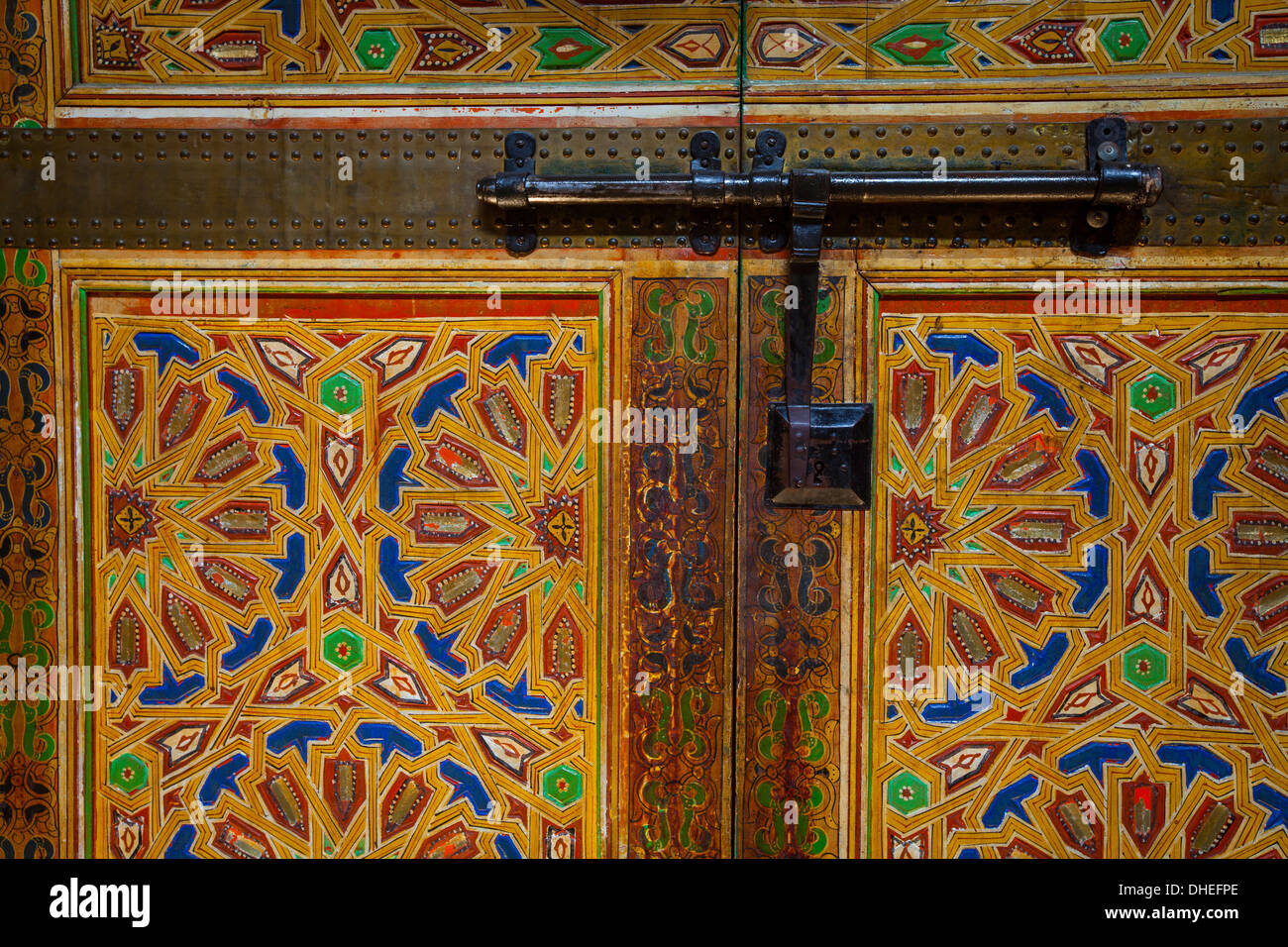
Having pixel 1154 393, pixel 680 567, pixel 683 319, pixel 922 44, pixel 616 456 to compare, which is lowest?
pixel 680 567

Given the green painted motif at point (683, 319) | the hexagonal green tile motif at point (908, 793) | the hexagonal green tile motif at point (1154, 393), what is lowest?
the hexagonal green tile motif at point (908, 793)

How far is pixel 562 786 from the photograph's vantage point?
130 centimetres

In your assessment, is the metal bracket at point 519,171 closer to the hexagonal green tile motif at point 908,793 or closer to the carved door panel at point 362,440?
the carved door panel at point 362,440

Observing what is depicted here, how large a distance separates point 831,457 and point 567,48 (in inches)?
31.0

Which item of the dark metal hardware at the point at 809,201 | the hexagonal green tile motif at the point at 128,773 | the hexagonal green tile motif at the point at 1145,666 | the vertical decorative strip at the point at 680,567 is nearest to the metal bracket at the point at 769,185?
the dark metal hardware at the point at 809,201

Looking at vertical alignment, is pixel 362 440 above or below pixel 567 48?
below

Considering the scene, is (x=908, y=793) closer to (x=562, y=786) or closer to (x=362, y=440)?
(x=562, y=786)

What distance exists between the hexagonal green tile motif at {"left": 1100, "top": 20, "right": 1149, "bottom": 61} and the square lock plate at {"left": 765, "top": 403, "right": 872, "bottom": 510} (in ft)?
2.20

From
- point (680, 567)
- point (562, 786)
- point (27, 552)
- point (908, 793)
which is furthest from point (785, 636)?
point (27, 552)

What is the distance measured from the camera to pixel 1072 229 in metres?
1.22

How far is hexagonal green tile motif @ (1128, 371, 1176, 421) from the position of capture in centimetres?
123

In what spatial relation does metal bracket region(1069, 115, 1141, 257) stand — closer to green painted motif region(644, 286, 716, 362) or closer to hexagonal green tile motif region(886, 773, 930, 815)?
green painted motif region(644, 286, 716, 362)

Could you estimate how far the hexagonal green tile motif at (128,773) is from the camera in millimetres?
1312

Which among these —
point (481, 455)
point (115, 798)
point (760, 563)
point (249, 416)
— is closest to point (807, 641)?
point (760, 563)
